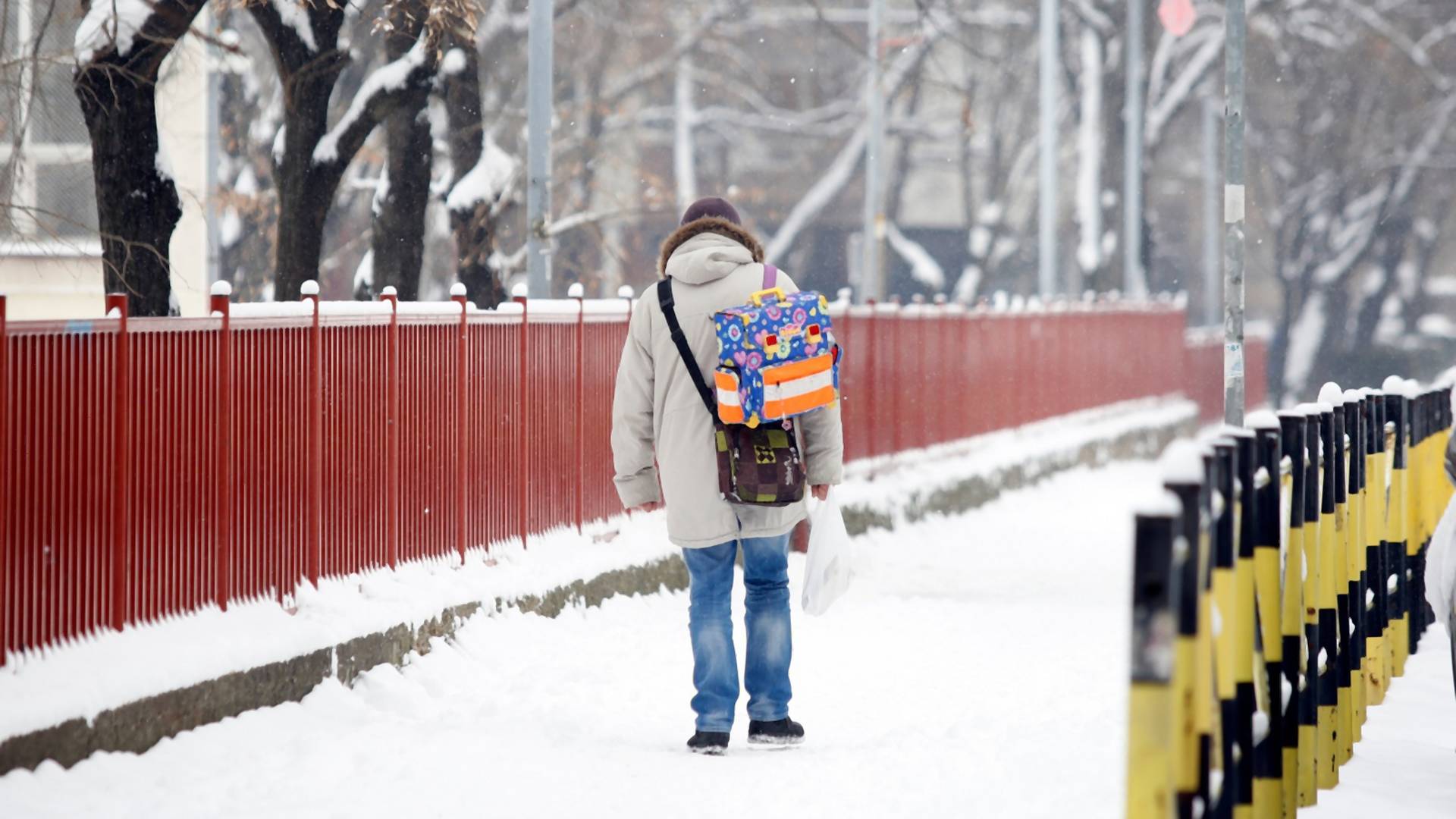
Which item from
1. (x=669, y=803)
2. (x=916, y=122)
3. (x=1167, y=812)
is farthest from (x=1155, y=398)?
(x=1167, y=812)

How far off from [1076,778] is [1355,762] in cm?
118

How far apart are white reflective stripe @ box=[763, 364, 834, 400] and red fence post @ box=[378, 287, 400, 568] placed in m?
2.43

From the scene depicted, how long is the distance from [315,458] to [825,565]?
6.46 ft

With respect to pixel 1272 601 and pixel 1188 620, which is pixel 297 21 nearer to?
pixel 1272 601

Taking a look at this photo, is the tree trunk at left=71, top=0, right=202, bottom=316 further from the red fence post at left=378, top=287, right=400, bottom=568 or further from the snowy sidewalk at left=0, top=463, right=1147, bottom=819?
the snowy sidewalk at left=0, top=463, right=1147, bottom=819

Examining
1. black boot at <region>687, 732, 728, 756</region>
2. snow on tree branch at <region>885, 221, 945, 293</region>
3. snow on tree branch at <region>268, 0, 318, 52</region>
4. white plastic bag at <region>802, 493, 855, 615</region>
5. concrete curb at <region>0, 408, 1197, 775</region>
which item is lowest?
black boot at <region>687, 732, 728, 756</region>

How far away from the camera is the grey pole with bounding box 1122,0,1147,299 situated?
100ft

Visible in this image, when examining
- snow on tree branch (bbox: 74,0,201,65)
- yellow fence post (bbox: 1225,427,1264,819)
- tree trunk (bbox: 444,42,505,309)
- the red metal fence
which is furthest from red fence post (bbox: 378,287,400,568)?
tree trunk (bbox: 444,42,505,309)

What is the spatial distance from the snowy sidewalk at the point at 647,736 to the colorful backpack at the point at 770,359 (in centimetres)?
114

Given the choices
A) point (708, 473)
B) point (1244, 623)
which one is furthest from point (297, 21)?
point (1244, 623)

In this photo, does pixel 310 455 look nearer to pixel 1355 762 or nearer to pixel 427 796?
pixel 427 796

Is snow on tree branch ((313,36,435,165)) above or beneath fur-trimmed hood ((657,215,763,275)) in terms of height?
above

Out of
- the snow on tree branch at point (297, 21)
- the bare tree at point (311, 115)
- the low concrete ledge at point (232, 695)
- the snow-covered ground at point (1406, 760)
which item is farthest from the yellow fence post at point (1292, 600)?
the snow on tree branch at point (297, 21)

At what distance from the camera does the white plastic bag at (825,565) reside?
302 inches
